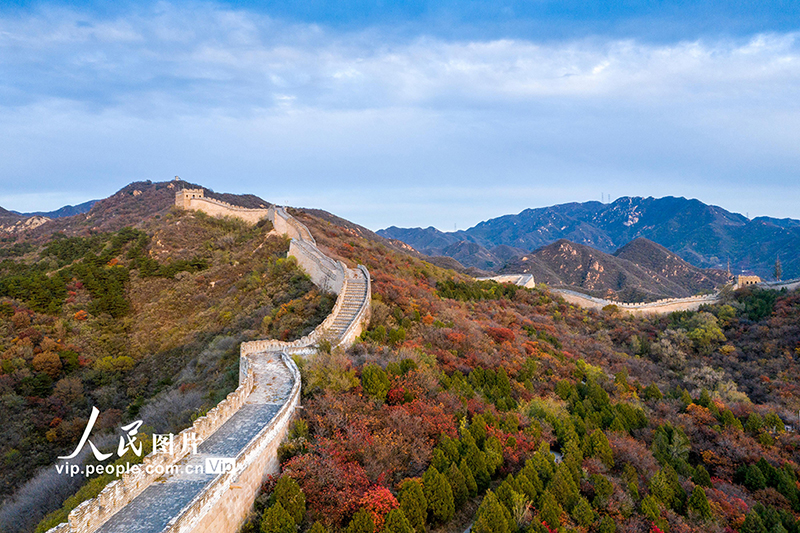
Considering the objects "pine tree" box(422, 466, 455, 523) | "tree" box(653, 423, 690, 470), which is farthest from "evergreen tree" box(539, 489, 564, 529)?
"tree" box(653, 423, 690, 470)

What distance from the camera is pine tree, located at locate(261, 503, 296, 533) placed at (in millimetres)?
7695

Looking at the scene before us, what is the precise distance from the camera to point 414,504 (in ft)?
28.7

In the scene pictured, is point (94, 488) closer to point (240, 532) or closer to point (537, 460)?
point (240, 532)

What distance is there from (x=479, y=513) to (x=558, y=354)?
640 inches

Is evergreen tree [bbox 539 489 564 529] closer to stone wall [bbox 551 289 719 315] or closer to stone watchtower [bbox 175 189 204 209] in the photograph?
stone wall [bbox 551 289 719 315]

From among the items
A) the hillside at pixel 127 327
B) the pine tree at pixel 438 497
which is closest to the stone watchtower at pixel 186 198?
the hillside at pixel 127 327

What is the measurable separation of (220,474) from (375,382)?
5553 mm

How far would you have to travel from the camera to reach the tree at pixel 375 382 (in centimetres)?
1250

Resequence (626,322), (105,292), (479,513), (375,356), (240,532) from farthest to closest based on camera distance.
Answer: (626,322)
(105,292)
(375,356)
(479,513)
(240,532)

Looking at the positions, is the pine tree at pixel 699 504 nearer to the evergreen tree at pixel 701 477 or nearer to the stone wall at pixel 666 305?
the evergreen tree at pixel 701 477

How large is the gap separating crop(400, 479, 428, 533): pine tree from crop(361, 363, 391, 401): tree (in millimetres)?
3609

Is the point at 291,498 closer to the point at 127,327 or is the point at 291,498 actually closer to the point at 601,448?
the point at 601,448

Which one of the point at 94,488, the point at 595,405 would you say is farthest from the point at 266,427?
the point at 595,405

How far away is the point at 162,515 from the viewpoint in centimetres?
693
